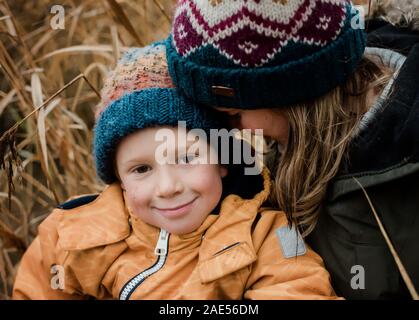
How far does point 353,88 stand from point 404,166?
0.29 meters

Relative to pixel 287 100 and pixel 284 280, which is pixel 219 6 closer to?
pixel 287 100

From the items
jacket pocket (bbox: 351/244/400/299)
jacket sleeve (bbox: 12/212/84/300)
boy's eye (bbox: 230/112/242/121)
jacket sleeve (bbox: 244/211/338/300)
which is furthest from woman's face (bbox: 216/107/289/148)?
jacket sleeve (bbox: 12/212/84/300)

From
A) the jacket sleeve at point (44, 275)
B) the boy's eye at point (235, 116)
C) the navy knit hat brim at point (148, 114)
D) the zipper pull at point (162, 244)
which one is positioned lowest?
the jacket sleeve at point (44, 275)

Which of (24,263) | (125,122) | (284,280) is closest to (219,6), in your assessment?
(125,122)

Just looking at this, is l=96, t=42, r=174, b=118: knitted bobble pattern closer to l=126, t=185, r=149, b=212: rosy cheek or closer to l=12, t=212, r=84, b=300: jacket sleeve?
l=126, t=185, r=149, b=212: rosy cheek

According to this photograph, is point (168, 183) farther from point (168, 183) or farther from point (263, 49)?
point (263, 49)

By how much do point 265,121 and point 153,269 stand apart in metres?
0.56

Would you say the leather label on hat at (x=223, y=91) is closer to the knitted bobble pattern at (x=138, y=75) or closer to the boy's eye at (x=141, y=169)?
the knitted bobble pattern at (x=138, y=75)

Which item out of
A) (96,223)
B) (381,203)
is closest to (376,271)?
(381,203)

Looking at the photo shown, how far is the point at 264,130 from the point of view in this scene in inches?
62.4

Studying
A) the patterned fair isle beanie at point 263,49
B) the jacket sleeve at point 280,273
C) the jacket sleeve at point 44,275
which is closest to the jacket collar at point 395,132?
the patterned fair isle beanie at point 263,49

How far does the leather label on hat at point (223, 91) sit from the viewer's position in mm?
1443

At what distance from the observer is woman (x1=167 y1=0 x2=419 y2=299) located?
1.37 metres

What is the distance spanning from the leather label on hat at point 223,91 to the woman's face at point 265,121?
0.09m
